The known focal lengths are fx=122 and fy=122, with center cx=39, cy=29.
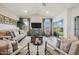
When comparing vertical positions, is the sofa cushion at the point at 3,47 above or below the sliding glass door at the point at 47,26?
below

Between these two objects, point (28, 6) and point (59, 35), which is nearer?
point (28, 6)

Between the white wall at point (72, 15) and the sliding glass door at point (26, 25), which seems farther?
the sliding glass door at point (26, 25)

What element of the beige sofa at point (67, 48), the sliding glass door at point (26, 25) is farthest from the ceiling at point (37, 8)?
the beige sofa at point (67, 48)

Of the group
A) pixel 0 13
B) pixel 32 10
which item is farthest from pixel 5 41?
pixel 32 10

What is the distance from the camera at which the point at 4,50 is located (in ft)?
7.69

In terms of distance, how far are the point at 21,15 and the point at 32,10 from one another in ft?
0.85

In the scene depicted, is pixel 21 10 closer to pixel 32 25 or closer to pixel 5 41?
pixel 32 25

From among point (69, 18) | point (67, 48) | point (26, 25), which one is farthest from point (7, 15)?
point (67, 48)

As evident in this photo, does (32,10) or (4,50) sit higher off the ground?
(32,10)

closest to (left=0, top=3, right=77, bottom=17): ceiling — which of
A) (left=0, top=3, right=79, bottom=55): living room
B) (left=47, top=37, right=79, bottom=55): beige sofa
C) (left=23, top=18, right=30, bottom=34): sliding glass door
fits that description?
(left=0, top=3, right=79, bottom=55): living room

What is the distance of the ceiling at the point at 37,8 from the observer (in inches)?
91.8

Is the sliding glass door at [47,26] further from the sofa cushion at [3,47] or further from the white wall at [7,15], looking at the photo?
the sofa cushion at [3,47]

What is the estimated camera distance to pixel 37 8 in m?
2.41

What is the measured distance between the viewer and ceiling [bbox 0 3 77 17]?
2.33 m
